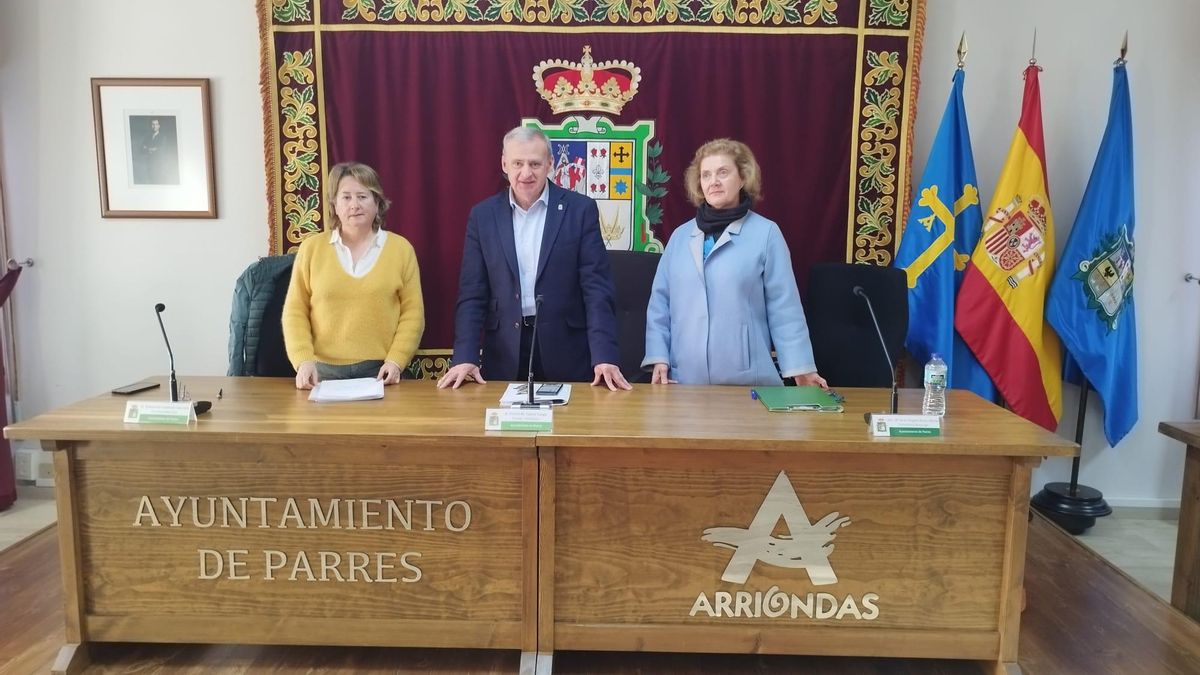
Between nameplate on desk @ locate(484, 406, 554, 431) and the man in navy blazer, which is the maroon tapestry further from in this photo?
nameplate on desk @ locate(484, 406, 554, 431)

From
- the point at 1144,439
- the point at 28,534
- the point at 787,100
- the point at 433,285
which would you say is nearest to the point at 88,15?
the point at 433,285

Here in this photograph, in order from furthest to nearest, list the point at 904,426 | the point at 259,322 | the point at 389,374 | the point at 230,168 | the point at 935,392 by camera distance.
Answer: the point at 230,168 < the point at 259,322 < the point at 389,374 < the point at 935,392 < the point at 904,426

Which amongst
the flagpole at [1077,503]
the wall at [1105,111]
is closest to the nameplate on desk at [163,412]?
the wall at [1105,111]

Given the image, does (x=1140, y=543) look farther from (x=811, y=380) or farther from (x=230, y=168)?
(x=230, y=168)

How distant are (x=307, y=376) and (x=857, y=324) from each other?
6.15 feet

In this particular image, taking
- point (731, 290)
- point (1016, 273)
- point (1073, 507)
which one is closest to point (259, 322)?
point (731, 290)

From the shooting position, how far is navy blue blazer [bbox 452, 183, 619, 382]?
209cm

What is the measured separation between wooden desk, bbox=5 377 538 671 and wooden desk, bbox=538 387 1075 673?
127 millimetres

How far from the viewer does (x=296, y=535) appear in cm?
162

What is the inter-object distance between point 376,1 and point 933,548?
2.69 meters

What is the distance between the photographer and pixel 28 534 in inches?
101

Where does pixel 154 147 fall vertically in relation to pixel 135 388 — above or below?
above

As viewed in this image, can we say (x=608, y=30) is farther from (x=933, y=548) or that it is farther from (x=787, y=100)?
Result: (x=933, y=548)

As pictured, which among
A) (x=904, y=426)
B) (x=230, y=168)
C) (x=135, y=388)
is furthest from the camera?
(x=230, y=168)
